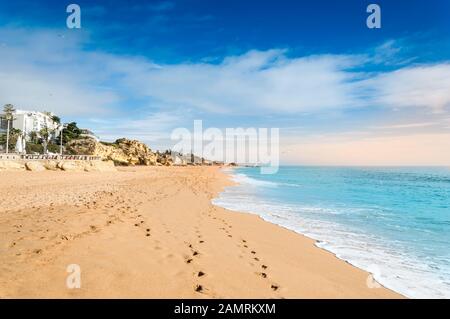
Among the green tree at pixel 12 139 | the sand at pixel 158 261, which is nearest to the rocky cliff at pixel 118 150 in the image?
the green tree at pixel 12 139

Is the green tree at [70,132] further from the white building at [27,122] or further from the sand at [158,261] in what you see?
the sand at [158,261]

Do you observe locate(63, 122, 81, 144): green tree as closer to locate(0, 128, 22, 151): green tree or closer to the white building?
locate(0, 128, 22, 151): green tree

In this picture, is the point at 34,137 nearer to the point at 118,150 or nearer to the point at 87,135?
the point at 87,135

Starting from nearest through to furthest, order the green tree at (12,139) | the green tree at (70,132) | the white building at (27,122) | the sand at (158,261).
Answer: the sand at (158,261) → the green tree at (12,139) → the green tree at (70,132) → the white building at (27,122)

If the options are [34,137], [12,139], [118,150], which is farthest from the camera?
[118,150]

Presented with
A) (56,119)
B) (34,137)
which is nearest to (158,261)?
(56,119)

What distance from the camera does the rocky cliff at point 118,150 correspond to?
8846 cm

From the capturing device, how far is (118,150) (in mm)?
100875

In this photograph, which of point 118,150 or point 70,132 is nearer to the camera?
point 70,132

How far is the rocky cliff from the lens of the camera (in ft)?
290

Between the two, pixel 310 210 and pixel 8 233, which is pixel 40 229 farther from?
pixel 310 210

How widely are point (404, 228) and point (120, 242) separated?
12.3m

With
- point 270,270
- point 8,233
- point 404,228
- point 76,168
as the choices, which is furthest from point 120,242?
point 76,168
